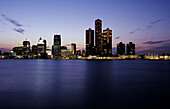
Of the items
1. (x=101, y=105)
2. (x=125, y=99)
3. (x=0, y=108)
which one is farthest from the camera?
(x=125, y=99)

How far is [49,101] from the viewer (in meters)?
17.4

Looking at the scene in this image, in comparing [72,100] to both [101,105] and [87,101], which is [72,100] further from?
[101,105]

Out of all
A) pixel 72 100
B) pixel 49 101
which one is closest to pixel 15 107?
pixel 49 101

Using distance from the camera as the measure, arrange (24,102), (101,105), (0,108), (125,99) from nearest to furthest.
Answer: (0,108) → (101,105) → (24,102) → (125,99)

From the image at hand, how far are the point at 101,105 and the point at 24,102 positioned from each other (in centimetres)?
768

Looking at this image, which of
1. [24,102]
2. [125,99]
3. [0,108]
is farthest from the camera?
[125,99]

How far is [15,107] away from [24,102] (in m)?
1.78

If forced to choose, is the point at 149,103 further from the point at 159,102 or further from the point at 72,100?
the point at 72,100

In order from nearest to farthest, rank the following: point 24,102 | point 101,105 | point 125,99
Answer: point 101,105 → point 24,102 → point 125,99

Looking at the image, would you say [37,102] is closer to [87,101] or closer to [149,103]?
[87,101]

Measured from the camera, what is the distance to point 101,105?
15.9 metres

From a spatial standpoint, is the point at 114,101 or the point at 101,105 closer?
the point at 101,105

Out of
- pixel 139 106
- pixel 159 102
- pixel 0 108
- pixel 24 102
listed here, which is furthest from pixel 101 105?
pixel 0 108

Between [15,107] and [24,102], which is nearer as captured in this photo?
→ [15,107]
